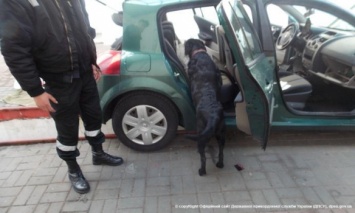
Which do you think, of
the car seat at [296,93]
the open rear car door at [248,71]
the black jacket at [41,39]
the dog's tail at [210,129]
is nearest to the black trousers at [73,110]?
the black jacket at [41,39]

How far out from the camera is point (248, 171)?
9.05ft

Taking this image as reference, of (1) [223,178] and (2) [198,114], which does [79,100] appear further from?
(1) [223,178]

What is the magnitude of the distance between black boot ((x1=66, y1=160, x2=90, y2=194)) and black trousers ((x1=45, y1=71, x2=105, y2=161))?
0.09 metres

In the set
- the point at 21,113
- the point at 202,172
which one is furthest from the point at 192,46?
the point at 21,113

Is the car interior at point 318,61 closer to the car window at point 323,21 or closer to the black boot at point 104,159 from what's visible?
the car window at point 323,21

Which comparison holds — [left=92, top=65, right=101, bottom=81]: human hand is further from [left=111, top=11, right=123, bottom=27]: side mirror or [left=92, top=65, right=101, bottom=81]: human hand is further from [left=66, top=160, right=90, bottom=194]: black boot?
[left=66, top=160, right=90, bottom=194]: black boot

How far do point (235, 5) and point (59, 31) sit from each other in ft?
4.87

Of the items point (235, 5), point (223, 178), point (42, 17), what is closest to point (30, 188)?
point (42, 17)

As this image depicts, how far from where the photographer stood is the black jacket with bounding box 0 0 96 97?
6.05ft

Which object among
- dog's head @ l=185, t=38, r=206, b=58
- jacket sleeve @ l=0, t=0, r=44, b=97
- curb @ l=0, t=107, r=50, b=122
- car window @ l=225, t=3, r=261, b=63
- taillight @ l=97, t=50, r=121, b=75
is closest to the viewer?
jacket sleeve @ l=0, t=0, r=44, b=97

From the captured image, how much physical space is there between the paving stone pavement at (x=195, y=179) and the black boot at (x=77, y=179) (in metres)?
0.06

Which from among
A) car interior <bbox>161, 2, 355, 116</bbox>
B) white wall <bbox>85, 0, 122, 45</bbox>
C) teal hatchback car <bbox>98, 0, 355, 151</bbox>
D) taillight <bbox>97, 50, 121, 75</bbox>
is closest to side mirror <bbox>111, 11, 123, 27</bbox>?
teal hatchback car <bbox>98, 0, 355, 151</bbox>

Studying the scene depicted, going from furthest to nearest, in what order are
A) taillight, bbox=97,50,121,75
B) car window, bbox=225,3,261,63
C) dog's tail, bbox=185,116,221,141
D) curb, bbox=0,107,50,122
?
curb, bbox=0,107,50,122 → taillight, bbox=97,50,121,75 → dog's tail, bbox=185,116,221,141 → car window, bbox=225,3,261,63

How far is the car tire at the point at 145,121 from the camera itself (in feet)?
9.48
